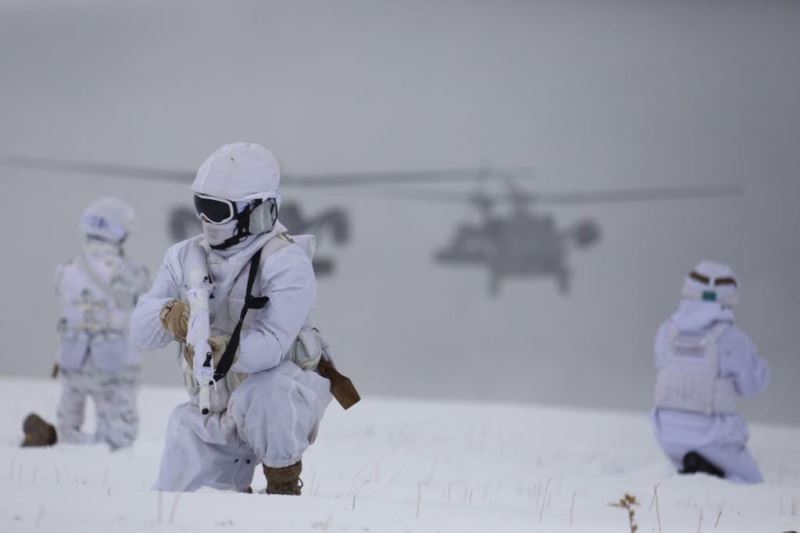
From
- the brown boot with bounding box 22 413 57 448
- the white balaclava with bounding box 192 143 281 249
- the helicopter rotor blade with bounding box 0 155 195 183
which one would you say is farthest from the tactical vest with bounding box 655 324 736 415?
the helicopter rotor blade with bounding box 0 155 195 183

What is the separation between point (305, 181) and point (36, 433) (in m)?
4.03

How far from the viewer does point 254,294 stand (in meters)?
3.44

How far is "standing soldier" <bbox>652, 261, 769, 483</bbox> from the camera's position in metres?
5.80

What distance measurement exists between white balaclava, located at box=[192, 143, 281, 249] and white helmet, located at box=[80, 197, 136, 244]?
8.69 feet

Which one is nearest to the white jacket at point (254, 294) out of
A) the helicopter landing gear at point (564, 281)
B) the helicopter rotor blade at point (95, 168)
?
the helicopter rotor blade at point (95, 168)

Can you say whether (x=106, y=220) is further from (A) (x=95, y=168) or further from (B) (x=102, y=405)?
(A) (x=95, y=168)

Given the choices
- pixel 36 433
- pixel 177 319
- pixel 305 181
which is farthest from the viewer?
pixel 305 181

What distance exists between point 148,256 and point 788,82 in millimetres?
5490

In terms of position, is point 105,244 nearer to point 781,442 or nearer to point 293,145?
point 293,145

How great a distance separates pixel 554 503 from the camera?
457cm

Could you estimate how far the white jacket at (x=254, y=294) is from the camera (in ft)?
10.9

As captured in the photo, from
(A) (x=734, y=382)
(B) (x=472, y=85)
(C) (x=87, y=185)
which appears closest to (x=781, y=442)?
(A) (x=734, y=382)

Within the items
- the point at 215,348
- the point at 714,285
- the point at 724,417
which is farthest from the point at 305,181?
the point at 215,348

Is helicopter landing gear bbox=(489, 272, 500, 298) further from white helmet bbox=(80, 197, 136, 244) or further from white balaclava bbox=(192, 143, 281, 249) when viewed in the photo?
white balaclava bbox=(192, 143, 281, 249)
